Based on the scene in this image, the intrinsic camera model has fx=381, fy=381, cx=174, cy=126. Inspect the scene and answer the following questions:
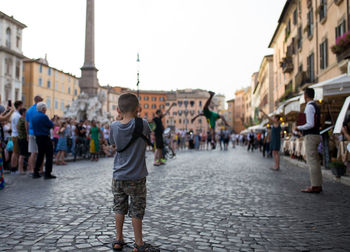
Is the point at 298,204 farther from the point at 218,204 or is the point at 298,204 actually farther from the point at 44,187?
the point at 44,187

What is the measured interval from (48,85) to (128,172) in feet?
242

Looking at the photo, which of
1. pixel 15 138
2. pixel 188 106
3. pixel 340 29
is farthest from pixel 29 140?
pixel 188 106

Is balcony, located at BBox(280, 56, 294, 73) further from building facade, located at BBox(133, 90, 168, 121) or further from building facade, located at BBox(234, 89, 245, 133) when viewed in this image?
building facade, located at BBox(234, 89, 245, 133)

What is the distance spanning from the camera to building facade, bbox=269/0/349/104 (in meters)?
19.6

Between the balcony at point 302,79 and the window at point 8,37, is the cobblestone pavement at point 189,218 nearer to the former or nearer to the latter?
the balcony at point 302,79

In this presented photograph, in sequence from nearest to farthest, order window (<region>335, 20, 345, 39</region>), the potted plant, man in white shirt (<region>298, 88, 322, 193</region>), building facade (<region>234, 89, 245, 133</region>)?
man in white shirt (<region>298, 88, 322, 193</region>) < the potted plant < window (<region>335, 20, 345, 39</region>) < building facade (<region>234, 89, 245, 133</region>)

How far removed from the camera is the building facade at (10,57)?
171 ft

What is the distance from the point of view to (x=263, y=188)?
8180mm

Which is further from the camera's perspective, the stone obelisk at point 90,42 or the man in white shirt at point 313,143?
the stone obelisk at point 90,42

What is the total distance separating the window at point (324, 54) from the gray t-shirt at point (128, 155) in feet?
67.9

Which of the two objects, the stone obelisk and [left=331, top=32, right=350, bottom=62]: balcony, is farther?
the stone obelisk

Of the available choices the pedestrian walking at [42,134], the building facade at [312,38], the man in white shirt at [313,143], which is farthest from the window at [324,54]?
the pedestrian walking at [42,134]

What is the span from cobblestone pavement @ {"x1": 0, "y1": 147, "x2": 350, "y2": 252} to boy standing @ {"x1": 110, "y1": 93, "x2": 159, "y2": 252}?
38cm

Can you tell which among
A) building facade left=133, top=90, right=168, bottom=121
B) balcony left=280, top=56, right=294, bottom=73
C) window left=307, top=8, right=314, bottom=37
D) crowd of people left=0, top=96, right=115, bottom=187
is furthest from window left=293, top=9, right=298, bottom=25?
building facade left=133, top=90, right=168, bottom=121
